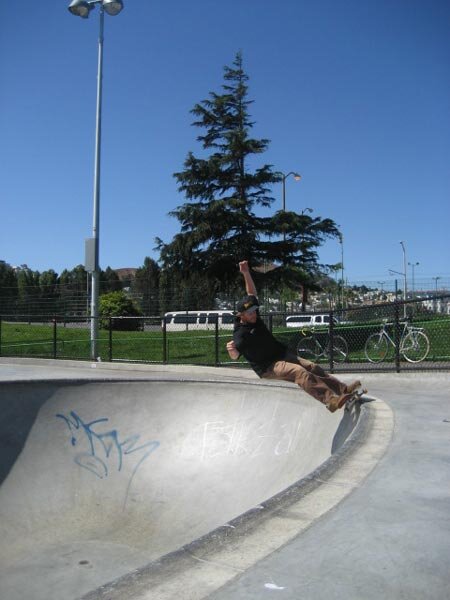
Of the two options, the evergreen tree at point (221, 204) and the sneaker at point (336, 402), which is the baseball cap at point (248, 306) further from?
the evergreen tree at point (221, 204)

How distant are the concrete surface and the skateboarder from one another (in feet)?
1.00

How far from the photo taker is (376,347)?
12023mm

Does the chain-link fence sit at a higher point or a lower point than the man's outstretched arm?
lower

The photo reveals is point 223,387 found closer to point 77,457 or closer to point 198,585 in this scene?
point 77,457

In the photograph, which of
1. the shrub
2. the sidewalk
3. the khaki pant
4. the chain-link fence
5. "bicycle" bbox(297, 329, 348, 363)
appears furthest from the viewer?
the shrub

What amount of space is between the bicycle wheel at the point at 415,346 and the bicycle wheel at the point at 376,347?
47 centimetres

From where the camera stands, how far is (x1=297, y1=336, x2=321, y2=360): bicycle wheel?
12.9 m

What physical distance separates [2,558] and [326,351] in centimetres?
910

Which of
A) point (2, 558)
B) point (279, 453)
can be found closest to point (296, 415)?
point (279, 453)

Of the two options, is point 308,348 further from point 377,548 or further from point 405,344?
point 377,548

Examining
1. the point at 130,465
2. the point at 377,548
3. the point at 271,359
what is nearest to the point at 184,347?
the point at 130,465

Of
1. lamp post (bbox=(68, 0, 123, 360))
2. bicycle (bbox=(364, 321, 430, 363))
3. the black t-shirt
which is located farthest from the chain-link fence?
the black t-shirt

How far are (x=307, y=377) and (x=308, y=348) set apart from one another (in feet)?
24.4

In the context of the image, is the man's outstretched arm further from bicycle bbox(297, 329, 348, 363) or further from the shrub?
the shrub
